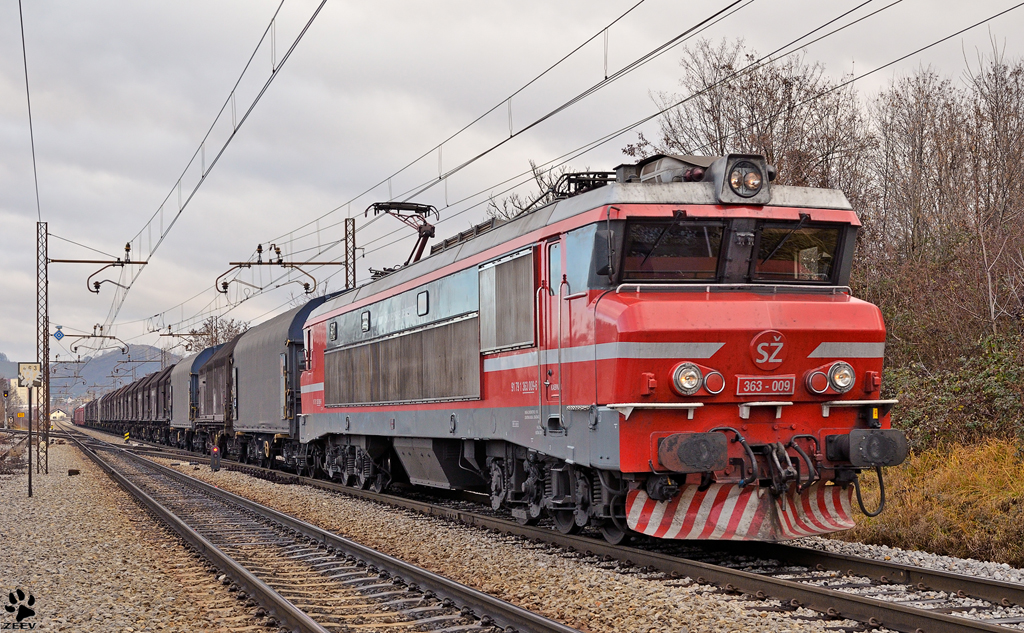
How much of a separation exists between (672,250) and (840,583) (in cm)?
346

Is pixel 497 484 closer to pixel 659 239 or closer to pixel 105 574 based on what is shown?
pixel 659 239

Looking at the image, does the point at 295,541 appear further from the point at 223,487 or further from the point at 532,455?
the point at 223,487

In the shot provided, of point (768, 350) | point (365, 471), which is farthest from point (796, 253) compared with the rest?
point (365, 471)

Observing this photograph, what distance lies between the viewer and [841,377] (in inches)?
368

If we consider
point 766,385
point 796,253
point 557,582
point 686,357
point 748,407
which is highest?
point 796,253

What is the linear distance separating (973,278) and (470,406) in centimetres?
1098

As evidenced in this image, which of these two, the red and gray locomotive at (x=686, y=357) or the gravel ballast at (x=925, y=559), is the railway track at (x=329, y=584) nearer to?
the red and gray locomotive at (x=686, y=357)

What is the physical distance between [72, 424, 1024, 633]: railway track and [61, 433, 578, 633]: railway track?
2.03 m

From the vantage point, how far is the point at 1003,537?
32.3ft

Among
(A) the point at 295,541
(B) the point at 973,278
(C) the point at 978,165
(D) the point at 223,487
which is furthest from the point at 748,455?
(C) the point at 978,165

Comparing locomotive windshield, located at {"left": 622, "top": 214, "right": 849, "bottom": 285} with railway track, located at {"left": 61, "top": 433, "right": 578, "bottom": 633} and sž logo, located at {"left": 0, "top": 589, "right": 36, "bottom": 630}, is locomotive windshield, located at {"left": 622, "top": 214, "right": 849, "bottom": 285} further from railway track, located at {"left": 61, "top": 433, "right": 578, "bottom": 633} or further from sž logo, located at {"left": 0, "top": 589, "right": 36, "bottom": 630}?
sž logo, located at {"left": 0, "top": 589, "right": 36, "bottom": 630}

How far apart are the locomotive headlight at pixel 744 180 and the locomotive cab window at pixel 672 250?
392 mm

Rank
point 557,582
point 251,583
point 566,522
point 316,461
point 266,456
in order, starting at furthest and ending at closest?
point 266,456
point 316,461
point 566,522
point 251,583
point 557,582

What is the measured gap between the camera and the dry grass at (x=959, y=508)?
9.98m
